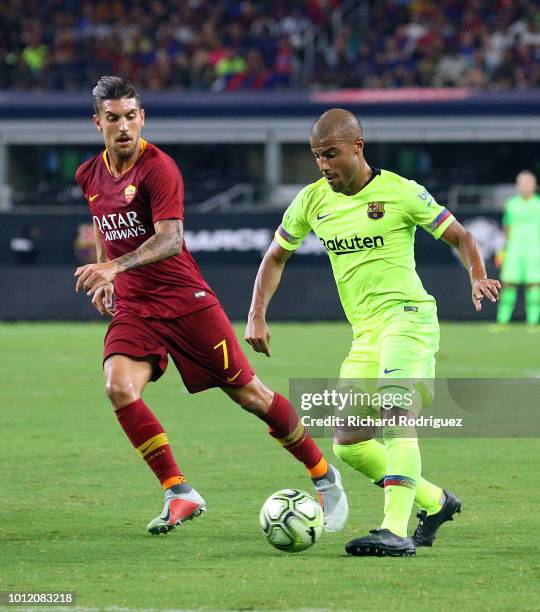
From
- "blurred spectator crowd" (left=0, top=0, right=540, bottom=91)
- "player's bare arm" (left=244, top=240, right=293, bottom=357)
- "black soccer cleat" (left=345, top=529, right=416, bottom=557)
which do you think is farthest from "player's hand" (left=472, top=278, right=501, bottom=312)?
"blurred spectator crowd" (left=0, top=0, right=540, bottom=91)

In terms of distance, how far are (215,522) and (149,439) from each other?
0.59 metres

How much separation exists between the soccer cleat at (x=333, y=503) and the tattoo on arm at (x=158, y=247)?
4.65ft

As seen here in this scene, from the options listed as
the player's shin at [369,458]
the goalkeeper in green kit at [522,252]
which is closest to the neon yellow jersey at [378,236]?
the player's shin at [369,458]

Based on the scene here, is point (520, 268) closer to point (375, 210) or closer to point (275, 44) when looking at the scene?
point (275, 44)

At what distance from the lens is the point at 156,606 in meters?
4.95

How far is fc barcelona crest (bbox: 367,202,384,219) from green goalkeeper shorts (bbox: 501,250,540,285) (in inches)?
603

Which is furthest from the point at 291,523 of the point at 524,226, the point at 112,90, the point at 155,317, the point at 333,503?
the point at 524,226

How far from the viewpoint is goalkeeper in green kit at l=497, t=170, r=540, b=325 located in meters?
21.6

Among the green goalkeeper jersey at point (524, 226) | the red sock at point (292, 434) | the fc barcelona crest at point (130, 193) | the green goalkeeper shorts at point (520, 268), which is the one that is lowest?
the green goalkeeper shorts at point (520, 268)

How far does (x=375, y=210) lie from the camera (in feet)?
21.8

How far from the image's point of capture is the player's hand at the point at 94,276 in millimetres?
6344

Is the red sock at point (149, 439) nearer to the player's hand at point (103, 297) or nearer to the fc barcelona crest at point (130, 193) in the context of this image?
the player's hand at point (103, 297)

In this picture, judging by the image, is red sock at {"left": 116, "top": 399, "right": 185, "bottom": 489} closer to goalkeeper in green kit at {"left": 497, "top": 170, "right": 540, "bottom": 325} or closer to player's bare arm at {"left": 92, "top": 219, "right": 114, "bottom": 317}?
player's bare arm at {"left": 92, "top": 219, "right": 114, "bottom": 317}

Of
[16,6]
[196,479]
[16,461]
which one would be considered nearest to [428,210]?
[196,479]
